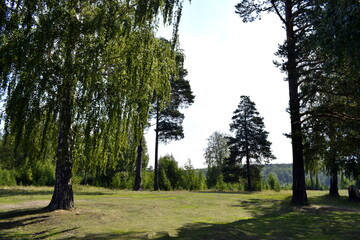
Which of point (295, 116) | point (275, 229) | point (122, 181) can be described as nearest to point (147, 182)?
point (122, 181)

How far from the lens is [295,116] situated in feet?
→ 48.9

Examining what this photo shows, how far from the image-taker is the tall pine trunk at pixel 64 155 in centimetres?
875

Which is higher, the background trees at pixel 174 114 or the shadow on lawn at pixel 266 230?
the background trees at pixel 174 114

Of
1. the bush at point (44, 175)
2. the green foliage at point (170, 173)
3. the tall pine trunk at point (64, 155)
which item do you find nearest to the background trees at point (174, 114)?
the green foliage at point (170, 173)

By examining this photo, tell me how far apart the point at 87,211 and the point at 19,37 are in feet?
21.5

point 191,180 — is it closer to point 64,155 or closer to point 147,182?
point 147,182

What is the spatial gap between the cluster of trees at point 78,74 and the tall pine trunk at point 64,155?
3 centimetres

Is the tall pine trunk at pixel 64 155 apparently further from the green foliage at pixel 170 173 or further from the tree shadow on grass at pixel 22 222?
the green foliage at pixel 170 173

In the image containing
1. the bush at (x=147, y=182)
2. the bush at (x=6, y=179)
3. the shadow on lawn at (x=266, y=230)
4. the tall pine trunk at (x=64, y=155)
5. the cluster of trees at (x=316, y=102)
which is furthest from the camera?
the bush at (x=147, y=182)

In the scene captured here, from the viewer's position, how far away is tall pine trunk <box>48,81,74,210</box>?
28.7 ft

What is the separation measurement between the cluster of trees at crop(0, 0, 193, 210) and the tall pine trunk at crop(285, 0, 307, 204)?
23.2 ft

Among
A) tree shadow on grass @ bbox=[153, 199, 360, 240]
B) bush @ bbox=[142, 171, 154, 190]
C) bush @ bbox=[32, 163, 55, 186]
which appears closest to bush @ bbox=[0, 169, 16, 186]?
bush @ bbox=[32, 163, 55, 186]

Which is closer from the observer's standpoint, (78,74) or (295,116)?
(78,74)

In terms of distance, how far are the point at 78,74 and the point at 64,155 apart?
2.83 m
